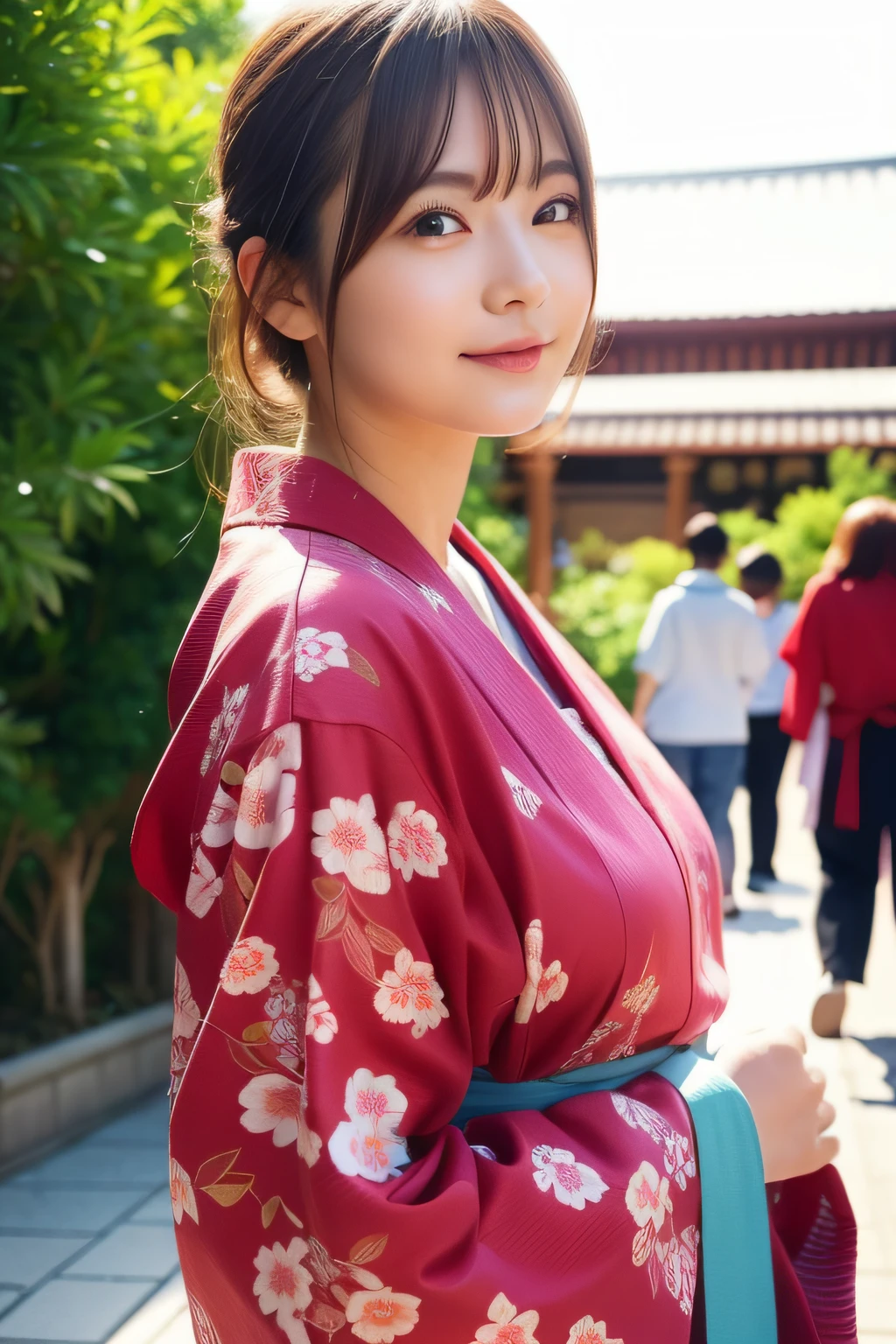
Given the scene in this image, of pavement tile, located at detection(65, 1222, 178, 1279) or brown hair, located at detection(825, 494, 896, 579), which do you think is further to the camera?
brown hair, located at detection(825, 494, 896, 579)

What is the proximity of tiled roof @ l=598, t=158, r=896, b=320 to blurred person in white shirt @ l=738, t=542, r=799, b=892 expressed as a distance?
131 inches

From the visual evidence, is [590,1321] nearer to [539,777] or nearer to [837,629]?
[539,777]

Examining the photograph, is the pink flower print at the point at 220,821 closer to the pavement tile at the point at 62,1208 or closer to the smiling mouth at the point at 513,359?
the smiling mouth at the point at 513,359

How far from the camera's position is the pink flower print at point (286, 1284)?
33.4 inches

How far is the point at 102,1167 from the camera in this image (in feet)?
12.3

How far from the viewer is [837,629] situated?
486 cm

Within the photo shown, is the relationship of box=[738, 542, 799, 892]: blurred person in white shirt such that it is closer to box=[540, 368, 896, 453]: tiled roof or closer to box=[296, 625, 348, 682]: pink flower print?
box=[540, 368, 896, 453]: tiled roof

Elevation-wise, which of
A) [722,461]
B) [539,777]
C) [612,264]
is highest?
[612,264]

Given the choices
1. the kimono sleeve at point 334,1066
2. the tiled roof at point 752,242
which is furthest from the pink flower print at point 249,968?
the tiled roof at point 752,242

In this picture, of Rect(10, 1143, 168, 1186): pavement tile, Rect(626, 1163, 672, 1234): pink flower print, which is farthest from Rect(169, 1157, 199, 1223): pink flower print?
Rect(10, 1143, 168, 1186): pavement tile

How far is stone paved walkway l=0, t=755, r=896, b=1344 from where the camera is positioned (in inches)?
113

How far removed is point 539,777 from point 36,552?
2119 millimetres

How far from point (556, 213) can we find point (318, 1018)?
714 mm

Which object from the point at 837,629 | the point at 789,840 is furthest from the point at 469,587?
the point at 789,840
